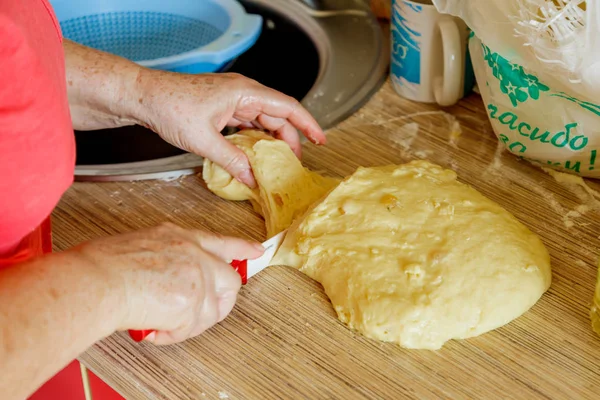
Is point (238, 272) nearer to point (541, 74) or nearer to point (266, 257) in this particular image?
point (266, 257)

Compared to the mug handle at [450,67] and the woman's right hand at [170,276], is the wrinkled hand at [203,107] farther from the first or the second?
the mug handle at [450,67]

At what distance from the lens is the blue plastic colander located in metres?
1.32

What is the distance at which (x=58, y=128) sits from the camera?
0.69 metres

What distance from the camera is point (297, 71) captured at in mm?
1308

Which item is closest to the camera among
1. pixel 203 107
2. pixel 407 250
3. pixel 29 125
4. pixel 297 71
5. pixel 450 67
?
pixel 29 125

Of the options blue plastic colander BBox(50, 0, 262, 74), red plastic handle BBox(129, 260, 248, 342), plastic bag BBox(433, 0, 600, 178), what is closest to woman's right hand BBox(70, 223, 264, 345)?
red plastic handle BBox(129, 260, 248, 342)

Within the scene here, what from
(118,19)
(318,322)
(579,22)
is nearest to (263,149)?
(318,322)

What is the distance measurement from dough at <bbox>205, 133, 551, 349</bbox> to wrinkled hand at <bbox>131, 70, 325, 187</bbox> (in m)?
0.05

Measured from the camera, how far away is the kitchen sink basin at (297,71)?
3.21 ft

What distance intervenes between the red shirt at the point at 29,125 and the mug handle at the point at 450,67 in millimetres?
564

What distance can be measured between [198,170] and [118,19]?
0.56 m

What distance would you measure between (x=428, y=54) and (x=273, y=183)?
37cm

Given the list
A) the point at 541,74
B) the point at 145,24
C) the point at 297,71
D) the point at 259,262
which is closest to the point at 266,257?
the point at 259,262

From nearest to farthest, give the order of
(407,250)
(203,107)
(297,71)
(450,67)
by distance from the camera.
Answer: (407,250), (203,107), (450,67), (297,71)
